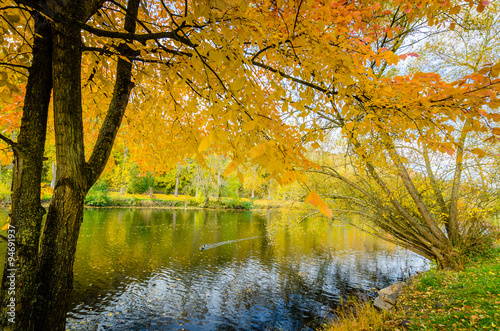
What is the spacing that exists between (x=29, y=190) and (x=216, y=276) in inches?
320

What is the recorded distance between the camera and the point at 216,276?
9062 mm

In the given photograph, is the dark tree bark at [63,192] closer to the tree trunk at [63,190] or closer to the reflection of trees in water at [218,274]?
the tree trunk at [63,190]

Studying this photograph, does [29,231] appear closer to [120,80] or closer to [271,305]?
[120,80]

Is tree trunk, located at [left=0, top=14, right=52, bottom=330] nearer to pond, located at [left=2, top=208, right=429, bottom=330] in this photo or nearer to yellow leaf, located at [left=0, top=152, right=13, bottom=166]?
yellow leaf, located at [left=0, top=152, right=13, bottom=166]

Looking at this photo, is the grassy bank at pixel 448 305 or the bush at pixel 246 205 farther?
the bush at pixel 246 205

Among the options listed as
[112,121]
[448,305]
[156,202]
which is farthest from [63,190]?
[156,202]

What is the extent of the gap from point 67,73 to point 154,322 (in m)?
6.15

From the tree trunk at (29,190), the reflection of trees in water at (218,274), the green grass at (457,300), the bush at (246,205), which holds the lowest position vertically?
the reflection of trees in water at (218,274)

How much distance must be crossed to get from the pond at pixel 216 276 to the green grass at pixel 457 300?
2173 mm

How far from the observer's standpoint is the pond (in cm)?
627

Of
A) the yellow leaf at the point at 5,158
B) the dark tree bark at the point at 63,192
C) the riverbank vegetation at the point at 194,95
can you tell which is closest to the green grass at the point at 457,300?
the riverbank vegetation at the point at 194,95

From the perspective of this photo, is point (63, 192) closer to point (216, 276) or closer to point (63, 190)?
point (63, 190)

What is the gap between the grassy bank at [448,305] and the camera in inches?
155

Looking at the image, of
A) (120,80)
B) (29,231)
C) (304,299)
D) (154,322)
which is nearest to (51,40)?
(120,80)
